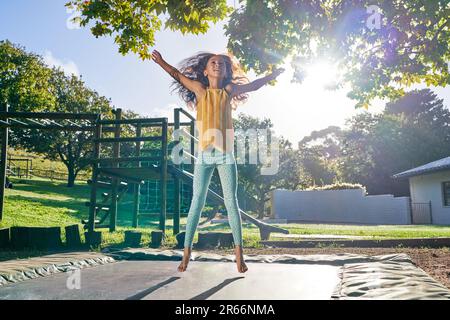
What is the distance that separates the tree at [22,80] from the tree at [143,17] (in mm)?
17203

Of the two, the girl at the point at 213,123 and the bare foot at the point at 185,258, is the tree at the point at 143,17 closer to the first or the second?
the girl at the point at 213,123

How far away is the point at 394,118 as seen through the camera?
98.5 feet

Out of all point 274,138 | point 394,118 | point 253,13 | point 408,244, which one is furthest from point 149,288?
point 394,118

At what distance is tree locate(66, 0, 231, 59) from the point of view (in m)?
4.50

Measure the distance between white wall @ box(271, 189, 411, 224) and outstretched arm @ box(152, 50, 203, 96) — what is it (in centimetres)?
1836

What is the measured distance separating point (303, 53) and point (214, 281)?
4.51 meters

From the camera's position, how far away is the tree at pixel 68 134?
25.6 meters

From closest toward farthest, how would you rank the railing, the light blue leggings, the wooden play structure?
1. the light blue leggings
2. the wooden play structure
3. the railing

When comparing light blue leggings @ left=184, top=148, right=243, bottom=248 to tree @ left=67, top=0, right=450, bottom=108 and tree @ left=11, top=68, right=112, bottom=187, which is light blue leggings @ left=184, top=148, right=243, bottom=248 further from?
tree @ left=11, top=68, right=112, bottom=187

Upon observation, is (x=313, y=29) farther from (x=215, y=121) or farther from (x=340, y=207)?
(x=340, y=207)

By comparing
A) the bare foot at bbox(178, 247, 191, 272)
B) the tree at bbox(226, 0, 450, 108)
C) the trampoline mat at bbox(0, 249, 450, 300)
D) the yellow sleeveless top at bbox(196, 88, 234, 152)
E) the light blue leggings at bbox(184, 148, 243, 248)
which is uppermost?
the tree at bbox(226, 0, 450, 108)

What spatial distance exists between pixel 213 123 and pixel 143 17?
10.4 ft

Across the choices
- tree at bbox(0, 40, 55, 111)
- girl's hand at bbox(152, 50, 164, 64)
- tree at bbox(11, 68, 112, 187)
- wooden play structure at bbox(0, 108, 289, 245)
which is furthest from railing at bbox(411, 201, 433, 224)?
tree at bbox(0, 40, 55, 111)

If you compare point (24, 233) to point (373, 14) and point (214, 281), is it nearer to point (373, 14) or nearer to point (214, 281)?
point (214, 281)
